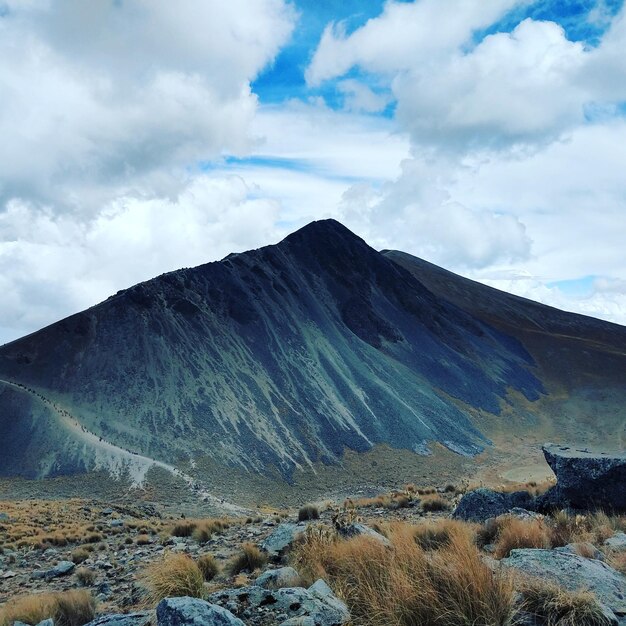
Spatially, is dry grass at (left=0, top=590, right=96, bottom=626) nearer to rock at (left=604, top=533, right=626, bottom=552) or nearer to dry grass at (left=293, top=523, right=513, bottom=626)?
dry grass at (left=293, top=523, right=513, bottom=626)

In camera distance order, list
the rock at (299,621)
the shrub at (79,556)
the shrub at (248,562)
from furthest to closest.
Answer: the shrub at (79,556) → the shrub at (248,562) → the rock at (299,621)

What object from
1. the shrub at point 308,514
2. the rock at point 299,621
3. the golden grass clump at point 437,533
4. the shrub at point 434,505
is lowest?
the shrub at point 434,505

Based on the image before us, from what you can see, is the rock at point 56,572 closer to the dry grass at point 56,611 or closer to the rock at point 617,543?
the dry grass at point 56,611

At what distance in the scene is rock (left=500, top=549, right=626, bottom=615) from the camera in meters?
5.18

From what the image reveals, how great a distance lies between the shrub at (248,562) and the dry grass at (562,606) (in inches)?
182

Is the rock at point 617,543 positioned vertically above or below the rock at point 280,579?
below

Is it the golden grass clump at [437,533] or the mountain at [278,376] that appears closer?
the golden grass clump at [437,533]

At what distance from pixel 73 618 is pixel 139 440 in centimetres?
3497

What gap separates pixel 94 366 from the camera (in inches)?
1834

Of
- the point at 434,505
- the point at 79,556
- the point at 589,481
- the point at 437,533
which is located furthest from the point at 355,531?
the point at 79,556

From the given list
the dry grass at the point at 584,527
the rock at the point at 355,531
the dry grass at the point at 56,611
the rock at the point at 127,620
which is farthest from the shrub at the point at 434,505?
the rock at the point at 127,620

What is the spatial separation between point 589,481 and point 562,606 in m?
6.32

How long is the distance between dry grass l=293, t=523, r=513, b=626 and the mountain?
105ft

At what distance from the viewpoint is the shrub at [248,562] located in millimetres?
8195
